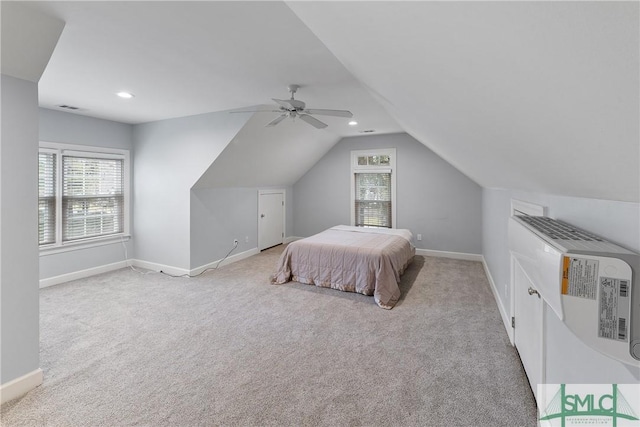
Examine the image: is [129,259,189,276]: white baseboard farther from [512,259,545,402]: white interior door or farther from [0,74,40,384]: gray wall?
[512,259,545,402]: white interior door

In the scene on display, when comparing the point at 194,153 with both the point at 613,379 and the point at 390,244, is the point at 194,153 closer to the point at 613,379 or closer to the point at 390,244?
the point at 390,244

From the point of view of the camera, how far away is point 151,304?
10.7ft

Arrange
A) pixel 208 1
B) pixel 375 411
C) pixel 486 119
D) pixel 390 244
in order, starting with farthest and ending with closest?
pixel 390 244 < pixel 375 411 < pixel 208 1 < pixel 486 119

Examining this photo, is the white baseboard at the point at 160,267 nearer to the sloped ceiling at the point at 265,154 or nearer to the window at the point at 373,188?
the sloped ceiling at the point at 265,154

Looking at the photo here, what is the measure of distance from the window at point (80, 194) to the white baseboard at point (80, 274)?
460mm

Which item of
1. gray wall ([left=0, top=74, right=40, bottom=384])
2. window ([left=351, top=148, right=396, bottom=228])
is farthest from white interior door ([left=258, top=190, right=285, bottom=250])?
gray wall ([left=0, top=74, right=40, bottom=384])

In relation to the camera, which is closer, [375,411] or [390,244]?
[375,411]

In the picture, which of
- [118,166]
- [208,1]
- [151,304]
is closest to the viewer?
[208,1]

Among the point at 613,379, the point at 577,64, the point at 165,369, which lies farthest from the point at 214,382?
the point at 577,64

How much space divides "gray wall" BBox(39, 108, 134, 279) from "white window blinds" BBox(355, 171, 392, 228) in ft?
14.2

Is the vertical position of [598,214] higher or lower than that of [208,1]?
lower

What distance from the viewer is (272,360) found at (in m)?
2.22

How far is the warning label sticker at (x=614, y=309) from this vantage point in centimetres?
68

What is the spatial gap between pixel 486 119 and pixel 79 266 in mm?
5308
